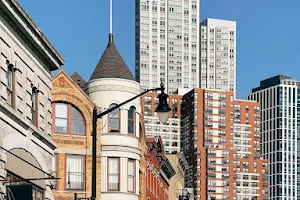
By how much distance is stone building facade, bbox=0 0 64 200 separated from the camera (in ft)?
89.6

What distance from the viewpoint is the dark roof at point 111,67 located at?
170 ft

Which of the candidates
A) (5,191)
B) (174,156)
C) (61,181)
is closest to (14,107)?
(5,191)

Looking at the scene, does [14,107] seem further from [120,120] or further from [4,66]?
[120,120]

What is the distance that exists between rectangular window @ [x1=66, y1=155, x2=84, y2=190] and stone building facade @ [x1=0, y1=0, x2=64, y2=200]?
16.0 meters

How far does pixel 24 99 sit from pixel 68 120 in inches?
801

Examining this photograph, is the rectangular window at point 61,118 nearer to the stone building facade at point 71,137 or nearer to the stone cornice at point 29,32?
the stone building facade at point 71,137

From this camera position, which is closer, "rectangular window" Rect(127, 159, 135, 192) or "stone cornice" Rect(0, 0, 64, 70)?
"stone cornice" Rect(0, 0, 64, 70)

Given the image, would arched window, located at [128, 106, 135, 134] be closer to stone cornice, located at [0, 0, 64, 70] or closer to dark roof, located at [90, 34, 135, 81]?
dark roof, located at [90, 34, 135, 81]

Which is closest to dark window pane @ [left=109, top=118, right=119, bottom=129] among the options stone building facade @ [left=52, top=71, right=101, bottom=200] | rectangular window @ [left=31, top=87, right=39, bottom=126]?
stone building facade @ [left=52, top=71, right=101, bottom=200]

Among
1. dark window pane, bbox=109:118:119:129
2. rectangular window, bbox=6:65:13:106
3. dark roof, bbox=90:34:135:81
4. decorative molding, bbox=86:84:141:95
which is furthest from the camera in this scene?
dark roof, bbox=90:34:135:81

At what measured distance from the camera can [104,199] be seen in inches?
1977

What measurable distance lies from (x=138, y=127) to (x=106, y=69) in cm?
391

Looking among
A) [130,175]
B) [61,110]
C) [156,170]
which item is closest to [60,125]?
[61,110]

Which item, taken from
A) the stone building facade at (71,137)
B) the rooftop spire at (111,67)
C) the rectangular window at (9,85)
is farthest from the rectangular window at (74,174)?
the rectangular window at (9,85)
